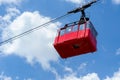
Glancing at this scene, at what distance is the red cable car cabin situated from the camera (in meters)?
48.0

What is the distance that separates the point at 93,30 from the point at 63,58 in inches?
137

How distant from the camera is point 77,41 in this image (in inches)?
1886

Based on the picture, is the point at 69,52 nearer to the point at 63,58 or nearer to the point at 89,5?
the point at 63,58

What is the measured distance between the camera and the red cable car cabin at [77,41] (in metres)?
48.0

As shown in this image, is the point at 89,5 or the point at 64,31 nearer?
the point at 89,5

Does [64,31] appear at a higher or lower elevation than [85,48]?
higher

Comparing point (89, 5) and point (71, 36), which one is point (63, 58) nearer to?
point (71, 36)

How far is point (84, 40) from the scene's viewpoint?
156 feet

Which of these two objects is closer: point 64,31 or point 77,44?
point 77,44

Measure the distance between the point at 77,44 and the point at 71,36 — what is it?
1.36 meters

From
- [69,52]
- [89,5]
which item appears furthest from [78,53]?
[89,5]

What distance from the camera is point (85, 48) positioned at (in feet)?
158

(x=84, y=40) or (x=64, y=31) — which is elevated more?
(x=64, y=31)

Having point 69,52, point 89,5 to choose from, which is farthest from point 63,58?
point 89,5
